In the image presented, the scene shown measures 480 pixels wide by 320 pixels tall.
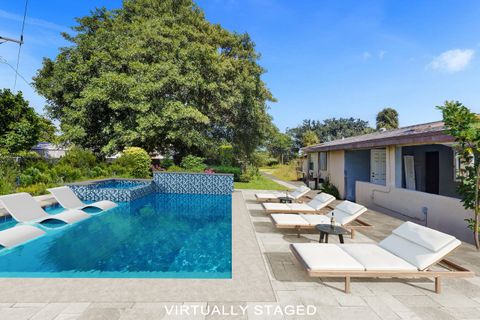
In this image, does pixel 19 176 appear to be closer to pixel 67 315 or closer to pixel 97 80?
pixel 97 80

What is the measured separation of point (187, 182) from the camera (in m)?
18.1

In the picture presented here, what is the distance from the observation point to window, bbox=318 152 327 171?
63.7 ft

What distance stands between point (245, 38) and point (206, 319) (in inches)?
1051

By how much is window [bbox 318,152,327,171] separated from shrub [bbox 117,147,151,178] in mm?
13198

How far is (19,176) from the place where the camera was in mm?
13859

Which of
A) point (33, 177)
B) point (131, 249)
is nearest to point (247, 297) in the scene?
point (131, 249)

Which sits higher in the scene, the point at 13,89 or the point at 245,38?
the point at 245,38

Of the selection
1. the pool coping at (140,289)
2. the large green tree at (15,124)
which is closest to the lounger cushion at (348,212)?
the pool coping at (140,289)

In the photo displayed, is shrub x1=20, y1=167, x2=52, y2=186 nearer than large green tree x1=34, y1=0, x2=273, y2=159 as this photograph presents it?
Yes

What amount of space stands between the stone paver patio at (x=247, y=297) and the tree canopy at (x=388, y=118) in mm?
58373

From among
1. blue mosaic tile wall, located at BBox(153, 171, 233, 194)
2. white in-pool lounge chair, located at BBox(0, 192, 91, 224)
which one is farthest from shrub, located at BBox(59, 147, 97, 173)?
white in-pool lounge chair, located at BBox(0, 192, 91, 224)

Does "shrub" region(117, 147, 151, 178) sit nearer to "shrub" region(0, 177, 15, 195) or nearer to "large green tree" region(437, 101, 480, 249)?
"shrub" region(0, 177, 15, 195)

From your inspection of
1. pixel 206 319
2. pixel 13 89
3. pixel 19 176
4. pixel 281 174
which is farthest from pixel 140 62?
pixel 206 319

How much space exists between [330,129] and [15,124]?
61355mm
